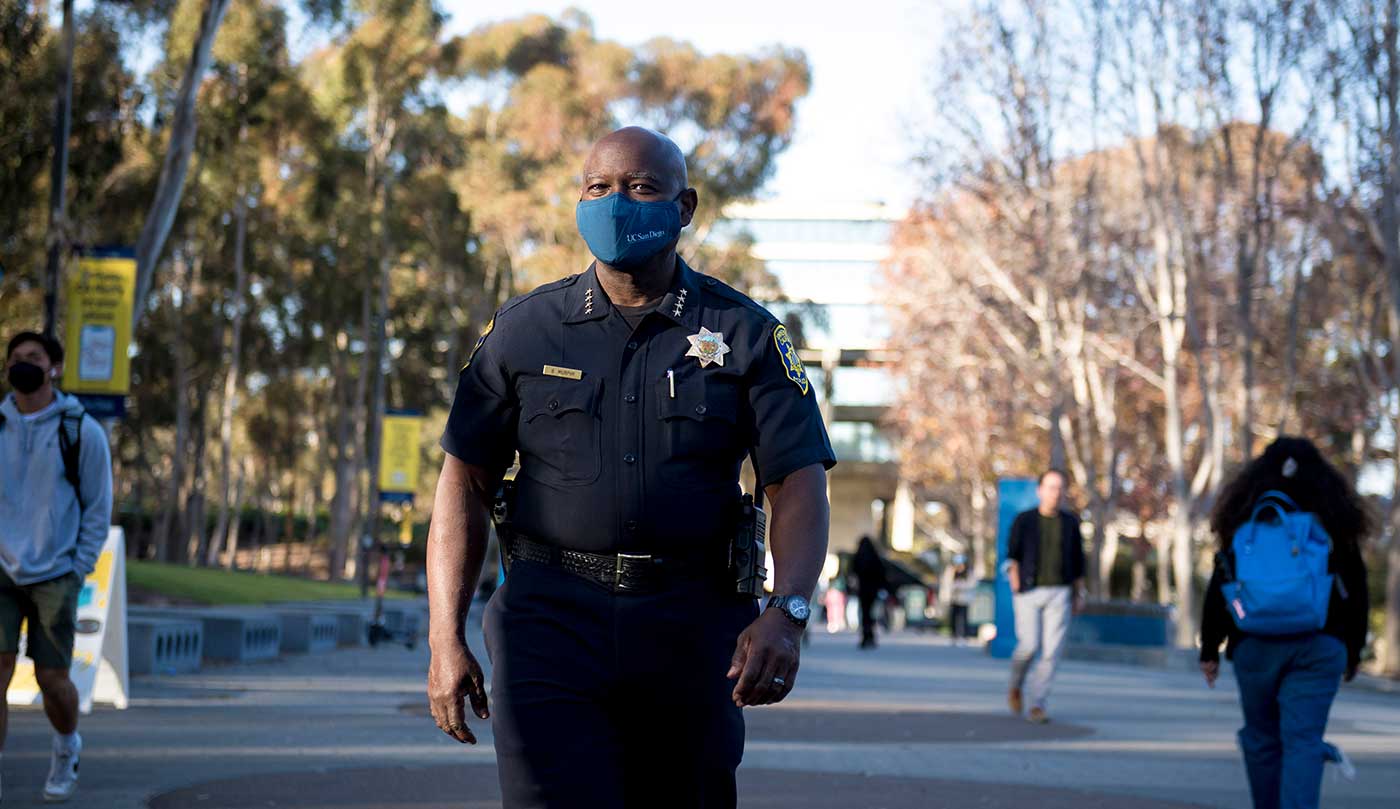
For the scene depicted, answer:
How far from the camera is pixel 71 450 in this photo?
7.82 m

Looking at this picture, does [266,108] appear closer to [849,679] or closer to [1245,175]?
[1245,175]

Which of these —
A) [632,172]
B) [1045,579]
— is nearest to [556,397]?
[632,172]

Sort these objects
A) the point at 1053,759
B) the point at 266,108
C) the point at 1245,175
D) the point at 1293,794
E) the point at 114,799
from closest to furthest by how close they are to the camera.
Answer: the point at 1293,794 → the point at 114,799 → the point at 1053,759 → the point at 1245,175 → the point at 266,108

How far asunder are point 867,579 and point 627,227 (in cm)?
2641

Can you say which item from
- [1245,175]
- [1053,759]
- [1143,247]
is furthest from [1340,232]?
[1053,759]

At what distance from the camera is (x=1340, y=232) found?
95.1 ft

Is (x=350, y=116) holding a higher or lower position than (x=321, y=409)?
higher

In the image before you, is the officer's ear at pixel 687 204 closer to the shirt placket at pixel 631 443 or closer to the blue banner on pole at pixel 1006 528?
the shirt placket at pixel 631 443

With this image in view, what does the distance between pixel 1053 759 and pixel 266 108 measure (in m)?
35.5

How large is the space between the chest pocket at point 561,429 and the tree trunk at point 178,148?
17946 mm

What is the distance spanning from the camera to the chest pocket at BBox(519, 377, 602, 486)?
3.86 metres

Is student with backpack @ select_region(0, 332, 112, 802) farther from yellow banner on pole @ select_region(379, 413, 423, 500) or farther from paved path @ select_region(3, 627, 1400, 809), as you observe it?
yellow banner on pole @ select_region(379, 413, 423, 500)

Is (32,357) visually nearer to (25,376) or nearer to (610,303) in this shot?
(25,376)

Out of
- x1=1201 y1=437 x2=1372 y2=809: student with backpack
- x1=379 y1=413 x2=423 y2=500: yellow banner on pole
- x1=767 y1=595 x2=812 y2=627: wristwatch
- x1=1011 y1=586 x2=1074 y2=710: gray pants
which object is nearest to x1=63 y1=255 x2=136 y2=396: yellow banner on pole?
x1=1011 y1=586 x2=1074 y2=710: gray pants
